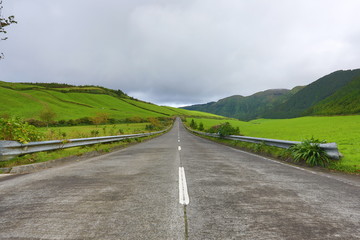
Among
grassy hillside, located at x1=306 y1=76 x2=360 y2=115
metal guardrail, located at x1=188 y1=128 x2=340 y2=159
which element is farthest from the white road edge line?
grassy hillside, located at x1=306 y1=76 x2=360 y2=115

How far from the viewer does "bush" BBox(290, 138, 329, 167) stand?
7.22m

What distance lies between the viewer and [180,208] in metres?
3.23

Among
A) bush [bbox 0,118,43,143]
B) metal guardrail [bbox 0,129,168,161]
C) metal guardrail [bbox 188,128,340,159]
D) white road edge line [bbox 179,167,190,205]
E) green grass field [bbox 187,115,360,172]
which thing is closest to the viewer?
white road edge line [bbox 179,167,190,205]

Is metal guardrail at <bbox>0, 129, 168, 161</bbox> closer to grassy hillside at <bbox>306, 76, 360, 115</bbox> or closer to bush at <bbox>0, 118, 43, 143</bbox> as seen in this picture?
bush at <bbox>0, 118, 43, 143</bbox>

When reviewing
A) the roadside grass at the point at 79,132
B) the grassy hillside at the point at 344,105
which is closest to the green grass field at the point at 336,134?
the roadside grass at the point at 79,132

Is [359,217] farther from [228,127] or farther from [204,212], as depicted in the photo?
[228,127]

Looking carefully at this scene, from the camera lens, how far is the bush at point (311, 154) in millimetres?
7219

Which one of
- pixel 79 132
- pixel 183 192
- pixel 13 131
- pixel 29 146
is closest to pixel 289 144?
pixel 183 192

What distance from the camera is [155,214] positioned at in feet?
9.84

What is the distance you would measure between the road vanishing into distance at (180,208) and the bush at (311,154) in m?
2.01

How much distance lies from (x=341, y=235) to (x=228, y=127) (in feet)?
59.2

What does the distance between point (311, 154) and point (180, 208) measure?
687cm

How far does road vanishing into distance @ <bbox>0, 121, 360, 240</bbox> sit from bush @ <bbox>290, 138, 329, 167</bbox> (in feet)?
6.60

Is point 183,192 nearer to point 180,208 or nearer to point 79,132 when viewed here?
point 180,208
